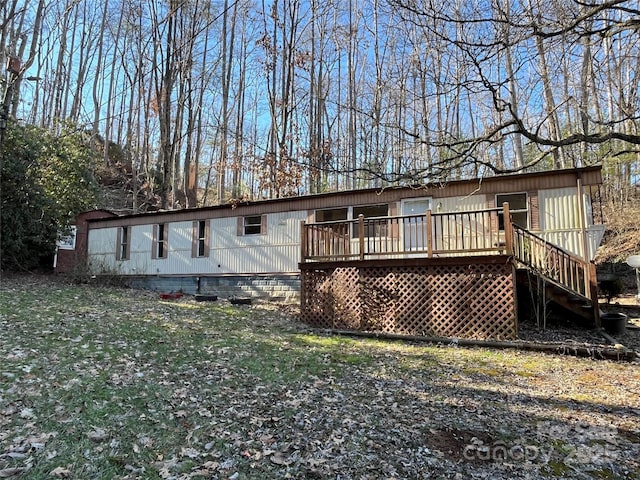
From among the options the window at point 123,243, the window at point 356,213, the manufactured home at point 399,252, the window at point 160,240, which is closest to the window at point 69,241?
the manufactured home at point 399,252

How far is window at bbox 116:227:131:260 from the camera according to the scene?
634 inches

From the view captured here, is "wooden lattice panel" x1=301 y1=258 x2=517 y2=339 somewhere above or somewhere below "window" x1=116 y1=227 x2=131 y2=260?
below

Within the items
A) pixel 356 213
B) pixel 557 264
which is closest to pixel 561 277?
pixel 557 264

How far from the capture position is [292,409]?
4.37m

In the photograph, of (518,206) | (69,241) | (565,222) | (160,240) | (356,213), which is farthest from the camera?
(69,241)

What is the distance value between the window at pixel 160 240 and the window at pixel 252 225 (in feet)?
10.9

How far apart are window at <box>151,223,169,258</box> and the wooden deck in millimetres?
7525

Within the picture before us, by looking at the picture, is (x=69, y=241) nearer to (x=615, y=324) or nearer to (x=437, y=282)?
(x=437, y=282)

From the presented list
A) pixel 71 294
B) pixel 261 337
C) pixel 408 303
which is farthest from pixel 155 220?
pixel 408 303

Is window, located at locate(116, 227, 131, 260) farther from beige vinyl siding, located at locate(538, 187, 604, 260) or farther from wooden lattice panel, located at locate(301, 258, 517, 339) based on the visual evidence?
beige vinyl siding, located at locate(538, 187, 604, 260)

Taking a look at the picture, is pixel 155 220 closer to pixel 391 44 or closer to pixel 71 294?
pixel 71 294

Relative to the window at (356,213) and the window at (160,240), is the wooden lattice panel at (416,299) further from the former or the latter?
the window at (160,240)

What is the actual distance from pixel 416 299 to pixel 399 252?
3.45 ft

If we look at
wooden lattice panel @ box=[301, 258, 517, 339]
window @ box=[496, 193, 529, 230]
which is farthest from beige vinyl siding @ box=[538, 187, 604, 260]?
wooden lattice panel @ box=[301, 258, 517, 339]
